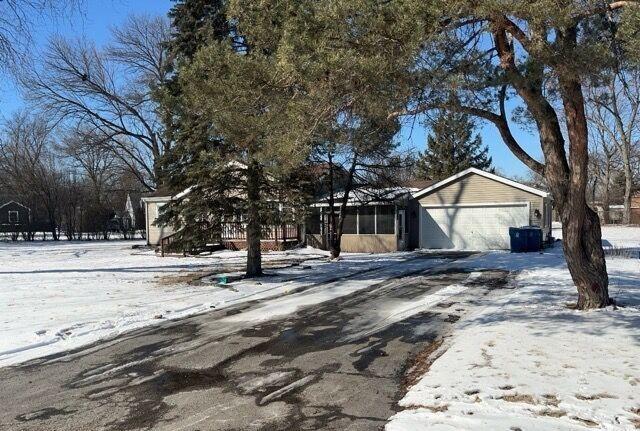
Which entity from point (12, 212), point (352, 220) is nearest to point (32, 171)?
point (12, 212)

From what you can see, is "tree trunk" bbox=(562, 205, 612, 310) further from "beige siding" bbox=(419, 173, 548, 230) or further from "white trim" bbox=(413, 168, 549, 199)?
"beige siding" bbox=(419, 173, 548, 230)

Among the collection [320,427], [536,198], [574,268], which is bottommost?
[320,427]

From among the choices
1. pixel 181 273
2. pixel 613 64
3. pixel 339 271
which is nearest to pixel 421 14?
pixel 613 64

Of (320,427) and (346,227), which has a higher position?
(346,227)

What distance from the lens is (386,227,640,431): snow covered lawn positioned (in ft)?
13.9

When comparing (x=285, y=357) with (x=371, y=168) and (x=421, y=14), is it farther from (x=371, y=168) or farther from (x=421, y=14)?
(x=371, y=168)

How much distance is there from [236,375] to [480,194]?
20775 millimetres

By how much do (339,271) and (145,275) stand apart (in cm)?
611

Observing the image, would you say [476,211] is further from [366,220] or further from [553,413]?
[553,413]

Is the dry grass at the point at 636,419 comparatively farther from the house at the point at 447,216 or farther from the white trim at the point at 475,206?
the white trim at the point at 475,206

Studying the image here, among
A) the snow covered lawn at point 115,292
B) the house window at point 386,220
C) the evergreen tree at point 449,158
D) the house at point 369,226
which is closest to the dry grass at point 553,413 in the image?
the snow covered lawn at point 115,292

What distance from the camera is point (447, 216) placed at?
25375mm

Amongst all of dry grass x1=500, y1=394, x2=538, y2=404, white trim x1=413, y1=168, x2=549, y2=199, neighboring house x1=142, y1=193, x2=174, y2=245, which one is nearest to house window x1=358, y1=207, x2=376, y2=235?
white trim x1=413, y1=168, x2=549, y2=199

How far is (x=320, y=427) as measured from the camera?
173 inches
